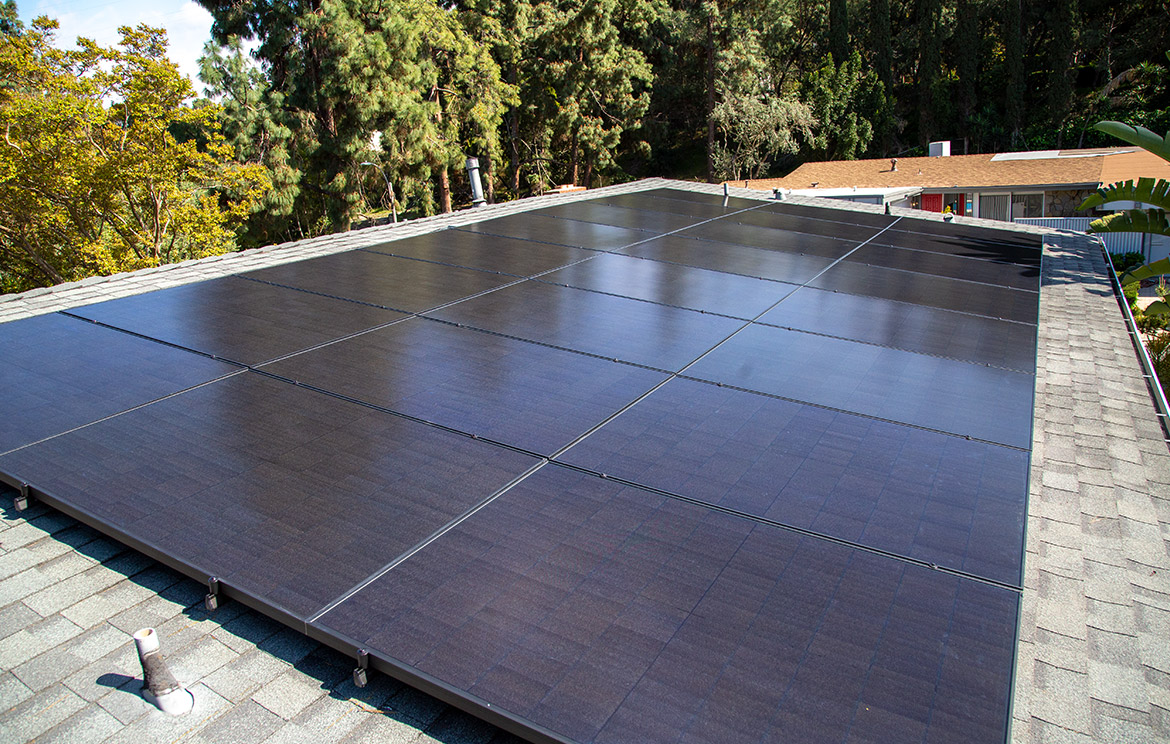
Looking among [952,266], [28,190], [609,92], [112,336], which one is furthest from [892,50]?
[112,336]

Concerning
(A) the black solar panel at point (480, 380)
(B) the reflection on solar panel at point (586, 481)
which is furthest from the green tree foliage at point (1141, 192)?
(A) the black solar panel at point (480, 380)

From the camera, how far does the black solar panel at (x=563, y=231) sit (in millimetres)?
12742

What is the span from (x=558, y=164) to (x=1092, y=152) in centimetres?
3035

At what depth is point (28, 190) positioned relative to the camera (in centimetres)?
2522

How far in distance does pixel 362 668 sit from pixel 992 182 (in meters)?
33.9

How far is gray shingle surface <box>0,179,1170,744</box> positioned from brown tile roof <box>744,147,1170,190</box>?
92.0 feet

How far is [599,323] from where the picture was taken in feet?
26.9

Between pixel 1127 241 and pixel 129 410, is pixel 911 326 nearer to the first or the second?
pixel 129 410

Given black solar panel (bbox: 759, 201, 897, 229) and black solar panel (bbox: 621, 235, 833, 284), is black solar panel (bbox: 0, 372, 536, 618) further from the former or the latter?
black solar panel (bbox: 759, 201, 897, 229)

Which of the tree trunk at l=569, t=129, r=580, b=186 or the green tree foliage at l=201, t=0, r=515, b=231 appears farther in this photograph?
the tree trunk at l=569, t=129, r=580, b=186

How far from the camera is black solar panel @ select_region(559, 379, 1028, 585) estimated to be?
439 cm

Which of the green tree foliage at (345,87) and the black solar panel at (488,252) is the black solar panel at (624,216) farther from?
the green tree foliage at (345,87)

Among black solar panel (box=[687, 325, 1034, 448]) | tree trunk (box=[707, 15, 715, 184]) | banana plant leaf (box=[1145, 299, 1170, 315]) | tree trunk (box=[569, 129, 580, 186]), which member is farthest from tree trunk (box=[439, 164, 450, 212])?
black solar panel (box=[687, 325, 1034, 448])

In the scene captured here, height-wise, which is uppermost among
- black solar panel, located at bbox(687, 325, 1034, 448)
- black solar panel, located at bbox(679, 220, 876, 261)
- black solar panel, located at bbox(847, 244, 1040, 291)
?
black solar panel, located at bbox(679, 220, 876, 261)
